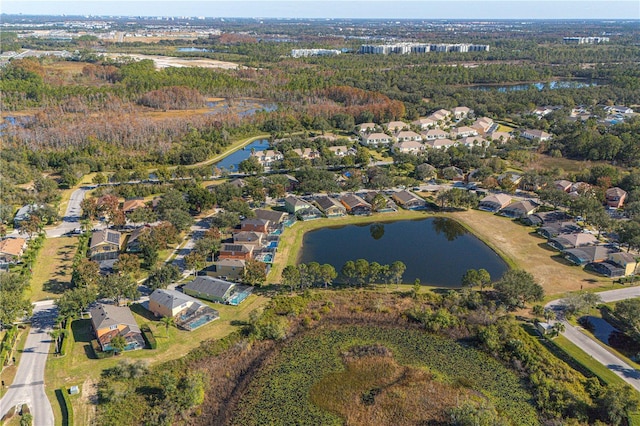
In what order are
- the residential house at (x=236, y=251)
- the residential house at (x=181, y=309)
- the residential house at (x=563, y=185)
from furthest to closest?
the residential house at (x=563, y=185) < the residential house at (x=236, y=251) < the residential house at (x=181, y=309)

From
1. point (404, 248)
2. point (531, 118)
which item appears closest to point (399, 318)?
point (404, 248)

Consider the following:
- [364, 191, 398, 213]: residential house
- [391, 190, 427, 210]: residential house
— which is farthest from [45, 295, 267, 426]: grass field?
[391, 190, 427, 210]: residential house

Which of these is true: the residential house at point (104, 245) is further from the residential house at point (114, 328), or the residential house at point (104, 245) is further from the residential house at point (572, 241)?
the residential house at point (572, 241)

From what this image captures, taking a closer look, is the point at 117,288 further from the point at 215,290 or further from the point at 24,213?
the point at 24,213

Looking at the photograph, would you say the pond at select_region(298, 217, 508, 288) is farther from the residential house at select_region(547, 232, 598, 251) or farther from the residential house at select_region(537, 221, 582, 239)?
the residential house at select_region(537, 221, 582, 239)

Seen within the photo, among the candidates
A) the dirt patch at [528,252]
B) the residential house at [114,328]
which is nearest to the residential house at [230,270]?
the residential house at [114,328]

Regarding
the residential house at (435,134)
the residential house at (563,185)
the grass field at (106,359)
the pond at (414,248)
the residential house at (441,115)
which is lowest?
the pond at (414,248)

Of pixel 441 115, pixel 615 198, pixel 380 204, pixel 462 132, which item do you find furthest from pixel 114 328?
pixel 441 115
